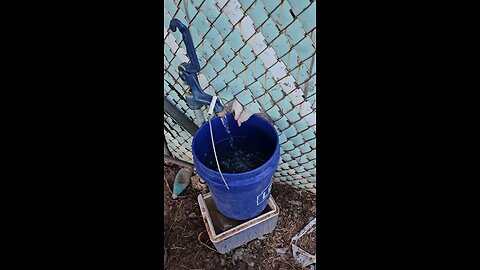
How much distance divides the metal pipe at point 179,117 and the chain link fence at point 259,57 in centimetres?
3

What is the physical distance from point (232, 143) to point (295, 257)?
3.27ft

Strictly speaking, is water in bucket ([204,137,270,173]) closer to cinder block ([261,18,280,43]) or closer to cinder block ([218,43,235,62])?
cinder block ([218,43,235,62])

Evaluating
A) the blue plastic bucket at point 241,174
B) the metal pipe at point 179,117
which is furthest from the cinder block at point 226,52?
the metal pipe at point 179,117

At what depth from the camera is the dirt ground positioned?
8.65ft

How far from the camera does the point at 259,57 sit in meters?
1.92

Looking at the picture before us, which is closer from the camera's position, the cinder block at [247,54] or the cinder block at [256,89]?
the cinder block at [247,54]

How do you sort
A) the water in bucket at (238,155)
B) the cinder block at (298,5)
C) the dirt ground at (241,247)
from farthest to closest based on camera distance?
1. the dirt ground at (241,247)
2. the water in bucket at (238,155)
3. the cinder block at (298,5)

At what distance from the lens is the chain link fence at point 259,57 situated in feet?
5.57

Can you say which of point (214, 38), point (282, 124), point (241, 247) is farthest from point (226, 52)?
point (241, 247)

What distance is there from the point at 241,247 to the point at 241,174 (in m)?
1.04

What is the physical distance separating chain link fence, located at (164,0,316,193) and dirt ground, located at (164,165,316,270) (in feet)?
1.48

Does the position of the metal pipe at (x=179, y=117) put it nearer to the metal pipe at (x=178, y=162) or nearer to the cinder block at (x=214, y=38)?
the metal pipe at (x=178, y=162)

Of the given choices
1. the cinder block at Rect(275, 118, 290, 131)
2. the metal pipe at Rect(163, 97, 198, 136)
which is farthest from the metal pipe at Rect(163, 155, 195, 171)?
the cinder block at Rect(275, 118, 290, 131)
